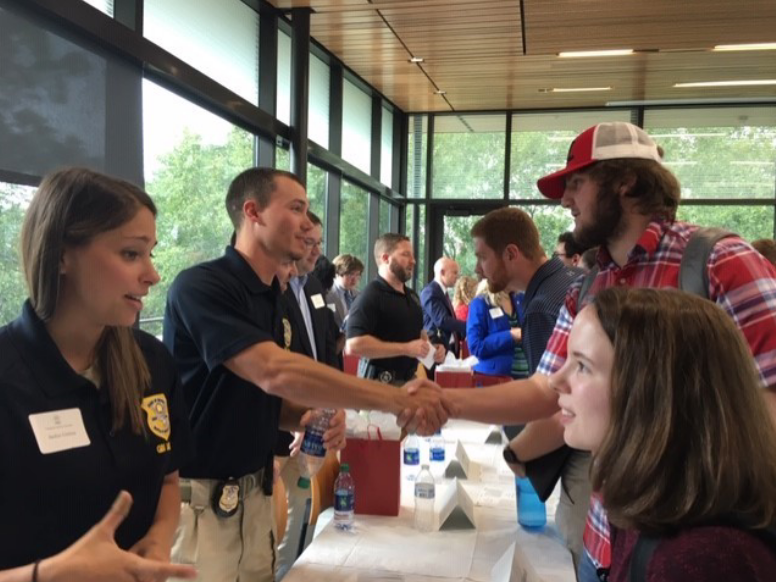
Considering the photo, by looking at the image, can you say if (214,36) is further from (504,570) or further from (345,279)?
(504,570)

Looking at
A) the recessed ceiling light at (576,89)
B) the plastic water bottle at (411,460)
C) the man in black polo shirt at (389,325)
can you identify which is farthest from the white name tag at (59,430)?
the recessed ceiling light at (576,89)

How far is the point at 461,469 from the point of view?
2535 millimetres

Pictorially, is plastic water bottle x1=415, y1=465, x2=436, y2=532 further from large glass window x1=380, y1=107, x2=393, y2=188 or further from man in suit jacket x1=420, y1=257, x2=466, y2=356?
large glass window x1=380, y1=107, x2=393, y2=188

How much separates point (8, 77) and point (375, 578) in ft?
7.33

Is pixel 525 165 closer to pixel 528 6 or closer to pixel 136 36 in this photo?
pixel 528 6

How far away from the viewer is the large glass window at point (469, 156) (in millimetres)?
8484

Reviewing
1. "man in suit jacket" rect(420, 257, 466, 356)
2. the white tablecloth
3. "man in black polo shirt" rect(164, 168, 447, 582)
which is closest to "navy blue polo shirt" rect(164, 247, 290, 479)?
"man in black polo shirt" rect(164, 168, 447, 582)

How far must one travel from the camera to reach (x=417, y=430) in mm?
2107

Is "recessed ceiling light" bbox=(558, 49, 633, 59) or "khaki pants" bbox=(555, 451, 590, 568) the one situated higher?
"recessed ceiling light" bbox=(558, 49, 633, 59)

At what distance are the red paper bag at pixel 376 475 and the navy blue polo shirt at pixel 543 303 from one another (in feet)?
2.27

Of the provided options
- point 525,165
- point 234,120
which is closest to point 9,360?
point 234,120

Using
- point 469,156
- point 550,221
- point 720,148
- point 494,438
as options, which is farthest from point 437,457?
point 720,148

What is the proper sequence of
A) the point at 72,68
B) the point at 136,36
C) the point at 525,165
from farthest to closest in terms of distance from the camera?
the point at 525,165 < the point at 136,36 < the point at 72,68

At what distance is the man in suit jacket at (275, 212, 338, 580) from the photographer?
95.5 inches
